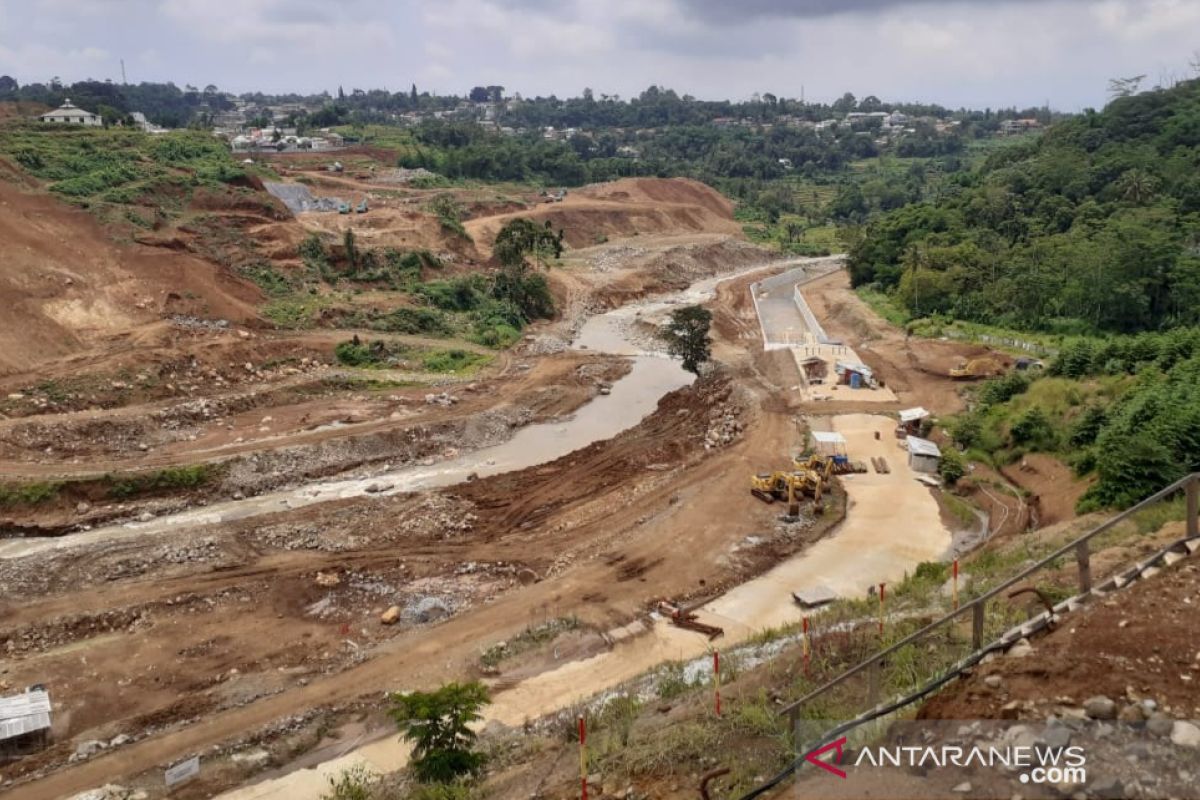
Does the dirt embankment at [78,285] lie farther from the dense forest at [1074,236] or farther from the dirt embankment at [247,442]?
the dense forest at [1074,236]

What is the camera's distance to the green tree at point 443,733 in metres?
11.0

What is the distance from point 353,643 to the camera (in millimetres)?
18359

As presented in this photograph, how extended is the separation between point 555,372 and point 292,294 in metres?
14.2

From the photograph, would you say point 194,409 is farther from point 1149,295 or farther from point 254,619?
point 1149,295

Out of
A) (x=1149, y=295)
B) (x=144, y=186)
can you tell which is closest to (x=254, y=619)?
(x=144, y=186)

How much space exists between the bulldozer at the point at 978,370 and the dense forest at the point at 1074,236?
6.82m

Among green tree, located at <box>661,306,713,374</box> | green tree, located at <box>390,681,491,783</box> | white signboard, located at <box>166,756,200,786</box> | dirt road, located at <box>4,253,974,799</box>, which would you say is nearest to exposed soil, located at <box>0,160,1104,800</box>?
dirt road, located at <box>4,253,974,799</box>

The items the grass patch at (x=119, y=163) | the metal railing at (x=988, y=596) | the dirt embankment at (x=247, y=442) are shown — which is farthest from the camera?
the grass patch at (x=119, y=163)

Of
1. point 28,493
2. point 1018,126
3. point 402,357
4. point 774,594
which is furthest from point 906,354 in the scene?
point 1018,126

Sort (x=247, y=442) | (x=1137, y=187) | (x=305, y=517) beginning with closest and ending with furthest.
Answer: (x=305, y=517)
(x=247, y=442)
(x=1137, y=187)

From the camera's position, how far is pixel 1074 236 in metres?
44.8

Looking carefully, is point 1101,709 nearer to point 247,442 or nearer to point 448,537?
point 448,537

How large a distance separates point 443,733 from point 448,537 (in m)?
12.4

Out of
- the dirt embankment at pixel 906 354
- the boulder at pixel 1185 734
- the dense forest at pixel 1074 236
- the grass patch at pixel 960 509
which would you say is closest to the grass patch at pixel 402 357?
the dirt embankment at pixel 906 354
